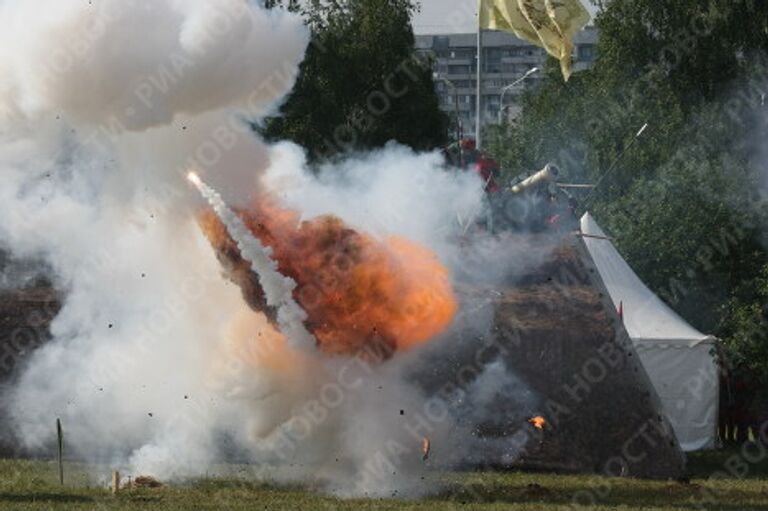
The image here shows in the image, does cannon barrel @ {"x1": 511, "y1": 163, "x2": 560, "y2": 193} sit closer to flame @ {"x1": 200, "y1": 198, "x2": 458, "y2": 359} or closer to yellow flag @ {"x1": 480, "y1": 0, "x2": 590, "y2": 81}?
yellow flag @ {"x1": 480, "y1": 0, "x2": 590, "y2": 81}

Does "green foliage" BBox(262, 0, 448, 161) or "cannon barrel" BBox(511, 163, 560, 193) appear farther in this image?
"green foliage" BBox(262, 0, 448, 161)

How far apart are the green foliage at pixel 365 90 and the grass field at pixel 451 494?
2317 cm

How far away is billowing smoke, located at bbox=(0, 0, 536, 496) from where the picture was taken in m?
21.1

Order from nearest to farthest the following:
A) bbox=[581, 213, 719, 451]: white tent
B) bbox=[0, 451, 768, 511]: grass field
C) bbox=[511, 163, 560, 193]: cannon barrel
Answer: bbox=[0, 451, 768, 511]: grass field → bbox=[511, 163, 560, 193]: cannon barrel → bbox=[581, 213, 719, 451]: white tent

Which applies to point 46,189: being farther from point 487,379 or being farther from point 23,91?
point 487,379

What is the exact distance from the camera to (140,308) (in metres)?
25.2

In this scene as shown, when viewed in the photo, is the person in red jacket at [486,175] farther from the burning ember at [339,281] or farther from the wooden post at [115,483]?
the wooden post at [115,483]

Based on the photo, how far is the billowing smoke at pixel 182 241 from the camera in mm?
21062

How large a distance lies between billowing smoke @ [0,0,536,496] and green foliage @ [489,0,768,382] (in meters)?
9.27

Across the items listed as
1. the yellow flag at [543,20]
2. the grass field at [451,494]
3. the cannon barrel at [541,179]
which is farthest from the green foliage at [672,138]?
the grass field at [451,494]

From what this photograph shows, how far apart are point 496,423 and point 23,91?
8.64 meters

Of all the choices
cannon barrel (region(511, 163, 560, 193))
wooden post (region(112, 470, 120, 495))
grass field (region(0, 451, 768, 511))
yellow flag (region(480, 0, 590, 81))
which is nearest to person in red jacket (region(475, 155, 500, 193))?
cannon barrel (region(511, 163, 560, 193))

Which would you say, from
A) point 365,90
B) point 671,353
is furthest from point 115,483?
point 365,90

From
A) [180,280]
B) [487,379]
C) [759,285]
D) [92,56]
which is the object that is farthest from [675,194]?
[92,56]
